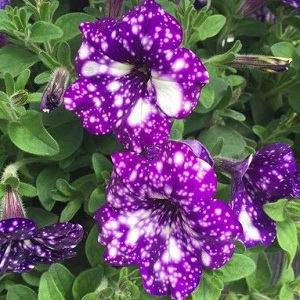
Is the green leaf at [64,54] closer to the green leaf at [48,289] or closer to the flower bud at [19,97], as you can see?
the flower bud at [19,97]

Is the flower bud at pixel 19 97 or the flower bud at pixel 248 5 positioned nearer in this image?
the flower bud at pixel 19 97

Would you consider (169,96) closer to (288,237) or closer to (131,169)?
(131,169)

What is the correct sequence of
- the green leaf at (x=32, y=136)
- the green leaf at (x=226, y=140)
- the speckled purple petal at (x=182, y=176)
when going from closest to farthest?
the speckled purple petal at (x=182, y=176), the green leaf at (x=32, y=136), the green leaf at (x=226, y=140)

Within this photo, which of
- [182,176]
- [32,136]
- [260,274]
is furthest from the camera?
[260,274]

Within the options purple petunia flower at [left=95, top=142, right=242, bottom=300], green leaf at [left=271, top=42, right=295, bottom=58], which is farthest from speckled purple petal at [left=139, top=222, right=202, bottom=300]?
green leaf at [left=271, top=42, right=295, bottom=58]

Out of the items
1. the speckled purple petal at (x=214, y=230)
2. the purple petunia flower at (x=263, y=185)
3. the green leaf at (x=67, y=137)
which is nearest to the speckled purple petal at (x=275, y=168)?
the purple petunia flower at (x=263, y=185)

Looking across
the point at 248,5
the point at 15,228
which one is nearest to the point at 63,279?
the point at 15,228
